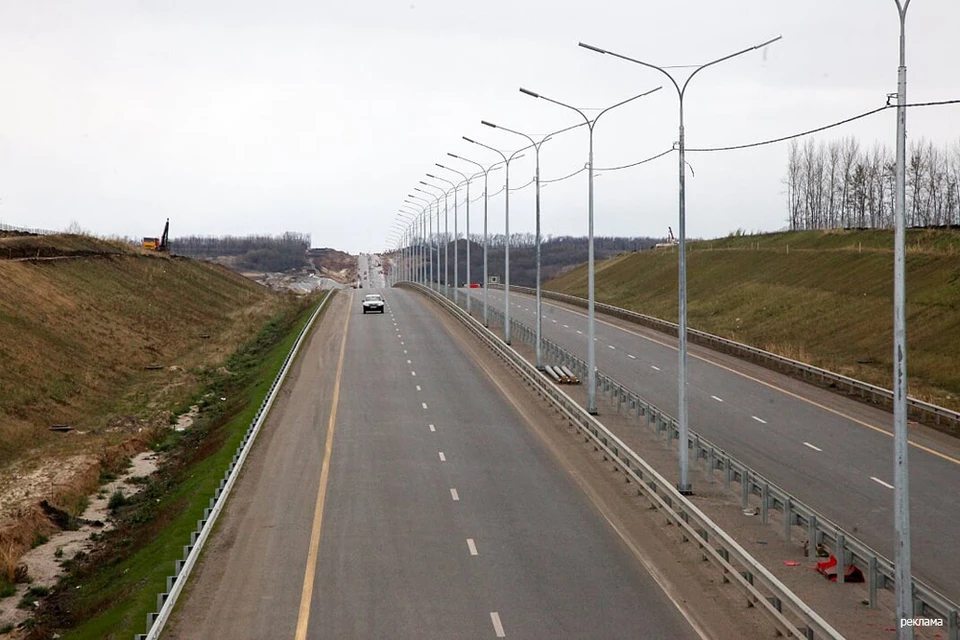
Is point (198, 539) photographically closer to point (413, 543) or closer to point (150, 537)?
point (413, 543)

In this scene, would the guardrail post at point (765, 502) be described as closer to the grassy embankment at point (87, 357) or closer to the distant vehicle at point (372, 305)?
the grassy embankment at point (87, 357)

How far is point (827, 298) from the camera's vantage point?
245ft

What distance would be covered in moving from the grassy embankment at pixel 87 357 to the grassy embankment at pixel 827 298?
103 feet

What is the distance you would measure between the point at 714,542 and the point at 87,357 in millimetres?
49490

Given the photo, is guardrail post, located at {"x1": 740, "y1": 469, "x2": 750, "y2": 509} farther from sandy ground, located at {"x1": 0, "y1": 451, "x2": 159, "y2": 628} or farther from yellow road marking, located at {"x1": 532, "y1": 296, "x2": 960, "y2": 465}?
sandy ground, located at {"x1": 0, "y1": 451, "x2": 159, "y2": 628}

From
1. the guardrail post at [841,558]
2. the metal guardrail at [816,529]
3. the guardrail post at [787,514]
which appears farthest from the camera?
the guardrail post at [787,514]

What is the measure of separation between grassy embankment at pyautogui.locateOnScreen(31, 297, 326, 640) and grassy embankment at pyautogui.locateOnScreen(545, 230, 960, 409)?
2685 centimetres

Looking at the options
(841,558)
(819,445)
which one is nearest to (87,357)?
(819,445)

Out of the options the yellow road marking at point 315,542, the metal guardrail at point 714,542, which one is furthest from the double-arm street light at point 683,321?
the yellow road marking at point 315,542

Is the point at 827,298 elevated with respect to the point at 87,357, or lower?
elevated

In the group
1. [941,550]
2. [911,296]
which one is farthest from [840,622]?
[911,296]

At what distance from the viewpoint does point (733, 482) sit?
95.1 feet

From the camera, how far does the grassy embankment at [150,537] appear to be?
72.5 ft

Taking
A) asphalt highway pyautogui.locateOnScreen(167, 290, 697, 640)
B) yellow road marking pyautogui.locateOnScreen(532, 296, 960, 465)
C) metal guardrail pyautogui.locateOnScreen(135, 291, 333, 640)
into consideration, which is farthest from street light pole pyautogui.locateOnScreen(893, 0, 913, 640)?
yellow road marking pyautogui.locateOnScreen(532, 296, 960, 465)
